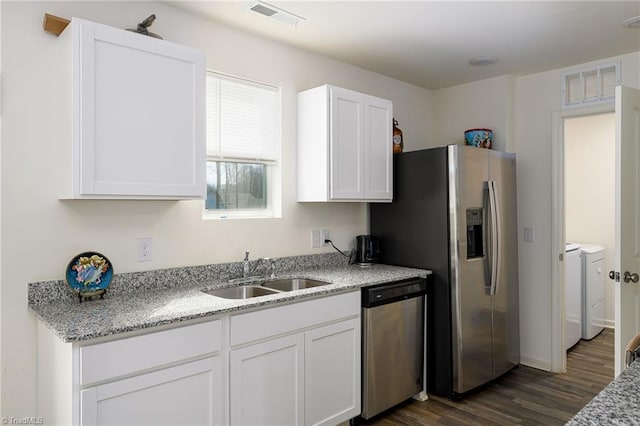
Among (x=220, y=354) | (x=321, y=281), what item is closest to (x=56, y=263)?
(x=220, y=354)

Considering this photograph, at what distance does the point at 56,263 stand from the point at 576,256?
14.4 feet

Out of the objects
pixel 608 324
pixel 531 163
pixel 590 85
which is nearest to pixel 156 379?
pixel 531 163

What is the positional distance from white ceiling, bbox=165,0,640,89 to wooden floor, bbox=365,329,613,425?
249cm

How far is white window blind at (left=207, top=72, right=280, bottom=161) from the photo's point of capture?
9.00 ft

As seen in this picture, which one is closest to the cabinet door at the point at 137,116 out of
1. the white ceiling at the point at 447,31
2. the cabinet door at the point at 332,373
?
the white ceiling at the point at 447,31

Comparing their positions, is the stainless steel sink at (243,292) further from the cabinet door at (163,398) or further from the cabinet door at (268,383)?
the cabinet door at (163,398)

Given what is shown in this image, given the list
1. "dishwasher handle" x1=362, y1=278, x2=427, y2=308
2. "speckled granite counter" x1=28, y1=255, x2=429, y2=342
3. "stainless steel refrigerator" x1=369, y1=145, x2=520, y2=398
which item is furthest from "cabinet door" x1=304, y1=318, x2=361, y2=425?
"stainless steel refrigerator" x1=369, y1=145, x2=520, y2=398

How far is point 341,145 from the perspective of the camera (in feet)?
9.80

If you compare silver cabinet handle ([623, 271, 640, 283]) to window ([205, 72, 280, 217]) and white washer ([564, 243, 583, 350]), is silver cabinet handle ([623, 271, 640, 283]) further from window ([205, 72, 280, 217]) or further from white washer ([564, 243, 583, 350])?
window ([205, 72, 280, 217])

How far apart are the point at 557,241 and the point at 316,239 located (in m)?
2.01

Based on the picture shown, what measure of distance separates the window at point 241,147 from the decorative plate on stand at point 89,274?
2.46 feet

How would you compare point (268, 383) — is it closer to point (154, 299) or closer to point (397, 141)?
point (154, 299)

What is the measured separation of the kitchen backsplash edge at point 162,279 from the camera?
2.06 m

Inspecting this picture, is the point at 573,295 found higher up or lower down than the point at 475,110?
lower down
